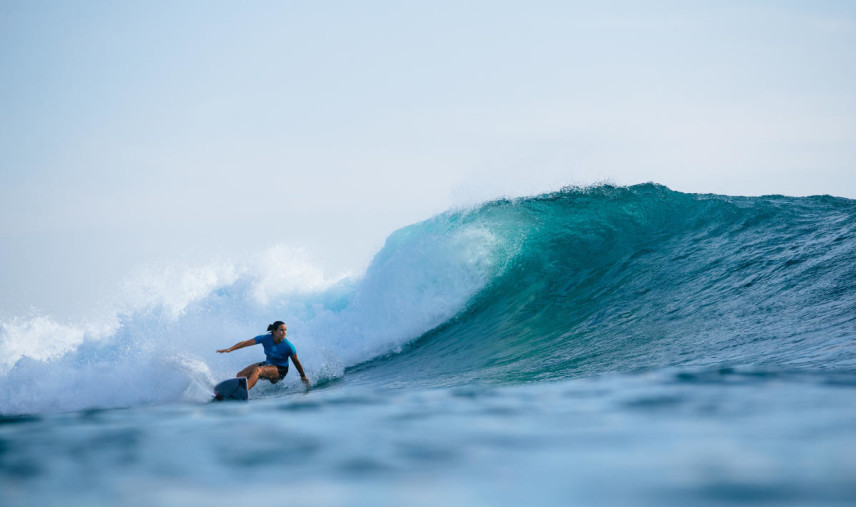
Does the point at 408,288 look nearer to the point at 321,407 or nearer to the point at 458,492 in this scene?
the point at 321,407

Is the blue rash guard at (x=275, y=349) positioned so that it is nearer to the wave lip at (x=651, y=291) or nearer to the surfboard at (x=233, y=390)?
the surfboard at (x=233, y=390)

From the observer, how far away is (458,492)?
233cm

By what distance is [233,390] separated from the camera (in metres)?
7.29

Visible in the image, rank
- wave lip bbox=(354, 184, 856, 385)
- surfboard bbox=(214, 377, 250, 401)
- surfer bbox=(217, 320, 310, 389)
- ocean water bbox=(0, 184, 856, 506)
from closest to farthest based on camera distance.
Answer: ocean water bbox=(0, 184, 856, 506), wave lip bbox=(354, 184, 856, 385), surfboard bbox=(214, 377, 250, 401), surfer bbox=(217, 320, 310, 389)

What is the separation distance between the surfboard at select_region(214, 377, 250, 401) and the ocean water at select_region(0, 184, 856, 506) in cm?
52

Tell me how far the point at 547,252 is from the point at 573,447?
9.29 metres

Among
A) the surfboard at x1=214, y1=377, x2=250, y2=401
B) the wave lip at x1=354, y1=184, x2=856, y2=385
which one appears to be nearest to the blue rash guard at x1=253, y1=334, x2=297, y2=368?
the surfboard at x1=214, y1=377, x2=250, y2=401

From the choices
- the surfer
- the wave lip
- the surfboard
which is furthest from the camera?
the surfer

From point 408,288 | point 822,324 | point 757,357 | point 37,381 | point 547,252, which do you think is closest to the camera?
point 757,357

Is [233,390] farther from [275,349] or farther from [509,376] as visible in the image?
[509,376]

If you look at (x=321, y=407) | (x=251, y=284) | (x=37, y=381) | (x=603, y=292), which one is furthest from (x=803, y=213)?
(x=37, y=381)

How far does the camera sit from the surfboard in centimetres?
726

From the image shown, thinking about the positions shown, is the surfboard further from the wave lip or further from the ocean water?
the wave lip

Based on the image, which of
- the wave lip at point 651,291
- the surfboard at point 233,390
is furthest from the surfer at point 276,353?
the wave lip at point 651,291
